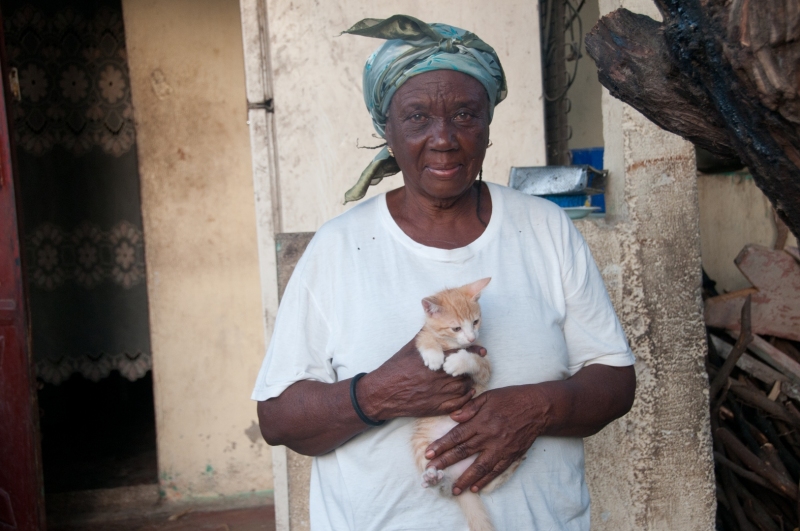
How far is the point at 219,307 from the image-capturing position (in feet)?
16.8

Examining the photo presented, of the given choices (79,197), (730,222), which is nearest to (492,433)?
(79,197)

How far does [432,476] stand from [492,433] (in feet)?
0.61

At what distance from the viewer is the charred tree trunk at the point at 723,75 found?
101 cm

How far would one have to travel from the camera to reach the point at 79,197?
5.39 m

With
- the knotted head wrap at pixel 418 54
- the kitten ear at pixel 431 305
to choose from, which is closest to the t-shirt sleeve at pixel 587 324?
the kitten ear at pixel 431 305

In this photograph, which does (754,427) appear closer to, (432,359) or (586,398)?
(586,398)

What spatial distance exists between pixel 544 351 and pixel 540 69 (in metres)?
2.34

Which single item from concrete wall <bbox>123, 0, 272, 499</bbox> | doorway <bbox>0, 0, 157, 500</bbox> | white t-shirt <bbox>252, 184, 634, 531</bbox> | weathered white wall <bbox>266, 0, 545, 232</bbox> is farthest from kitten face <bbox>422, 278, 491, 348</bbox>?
doorway <bbox>0, 0, 157, 500</bbox>

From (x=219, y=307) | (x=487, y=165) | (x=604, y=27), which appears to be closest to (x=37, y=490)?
(x=219, y=307)

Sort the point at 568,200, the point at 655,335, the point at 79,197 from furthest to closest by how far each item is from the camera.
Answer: the point at 79,197 → the point at 568,200 → the point at 655,335

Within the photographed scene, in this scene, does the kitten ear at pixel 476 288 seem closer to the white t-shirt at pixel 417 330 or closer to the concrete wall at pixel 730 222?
the white t-shirt at pixel 417 330

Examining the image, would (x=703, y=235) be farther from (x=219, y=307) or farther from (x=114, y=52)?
(x=114, y=52)

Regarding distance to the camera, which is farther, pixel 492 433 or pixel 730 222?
pixel 730 222

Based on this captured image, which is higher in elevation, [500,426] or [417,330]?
[417,330]
